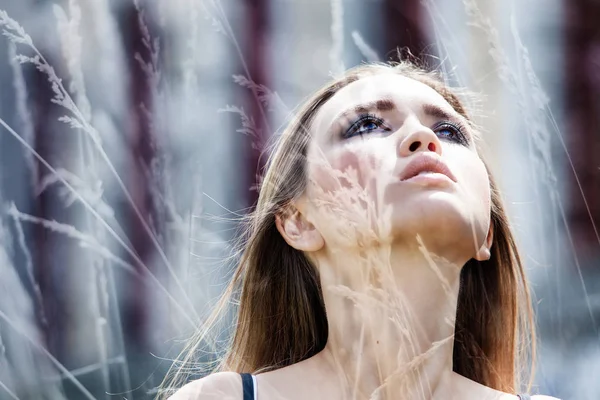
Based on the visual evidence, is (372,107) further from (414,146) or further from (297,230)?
(297,230)

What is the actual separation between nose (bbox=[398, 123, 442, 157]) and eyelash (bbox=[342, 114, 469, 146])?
0.09m

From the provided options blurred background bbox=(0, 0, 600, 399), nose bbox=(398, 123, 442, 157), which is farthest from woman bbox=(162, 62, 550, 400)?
blurred background bbox=(0, 0, 600, 399)

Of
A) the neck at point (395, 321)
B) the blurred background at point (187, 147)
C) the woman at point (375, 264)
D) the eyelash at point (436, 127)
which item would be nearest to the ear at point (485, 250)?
the woman at point (375, 264)

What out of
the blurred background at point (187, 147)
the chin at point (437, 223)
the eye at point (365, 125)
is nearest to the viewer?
the chin at point (437, 223)

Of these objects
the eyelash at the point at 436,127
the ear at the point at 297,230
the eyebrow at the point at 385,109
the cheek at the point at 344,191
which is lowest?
the ear at the point at 297,230

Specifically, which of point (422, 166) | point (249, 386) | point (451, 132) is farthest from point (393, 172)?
point (249, 386)

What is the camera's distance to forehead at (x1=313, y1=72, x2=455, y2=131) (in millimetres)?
1802

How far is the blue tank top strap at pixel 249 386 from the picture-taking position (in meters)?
1.69

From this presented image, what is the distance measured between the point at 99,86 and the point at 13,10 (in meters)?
0.40

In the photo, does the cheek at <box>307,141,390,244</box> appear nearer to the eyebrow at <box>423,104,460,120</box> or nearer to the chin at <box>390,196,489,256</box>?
the chin at <box>390,196,489,256</box>

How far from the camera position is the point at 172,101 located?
2666mm

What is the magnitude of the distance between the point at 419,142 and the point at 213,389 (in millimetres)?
688

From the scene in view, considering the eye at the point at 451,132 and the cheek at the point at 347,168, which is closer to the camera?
the cheek at the point at 347,168

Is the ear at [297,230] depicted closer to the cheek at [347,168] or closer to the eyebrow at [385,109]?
the cheek at [347,168]
